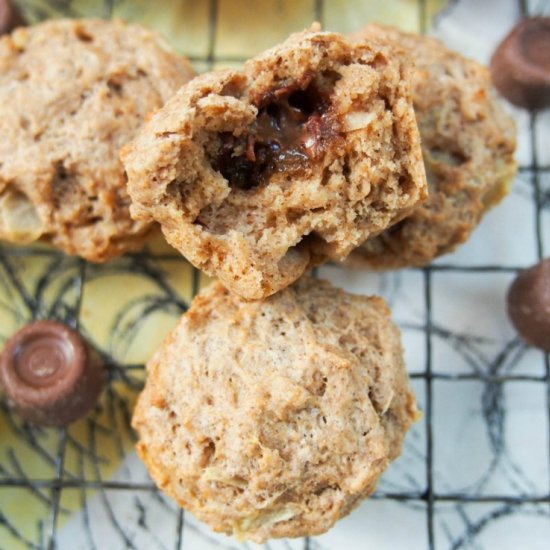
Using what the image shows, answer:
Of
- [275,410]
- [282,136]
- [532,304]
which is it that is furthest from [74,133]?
[532,304]

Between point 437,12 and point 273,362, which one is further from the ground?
point 437,12

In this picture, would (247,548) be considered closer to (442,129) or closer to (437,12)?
(442,129)

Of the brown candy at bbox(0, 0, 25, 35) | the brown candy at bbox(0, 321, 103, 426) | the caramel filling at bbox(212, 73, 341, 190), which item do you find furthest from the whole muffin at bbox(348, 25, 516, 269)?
the brown candy at bbox(0, 0, 25, 35)

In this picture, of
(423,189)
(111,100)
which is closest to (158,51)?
(111,100)

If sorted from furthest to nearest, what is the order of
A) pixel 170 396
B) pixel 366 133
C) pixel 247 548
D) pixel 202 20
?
pixel 202 20, pixel 247 548, pixel 170 396, pixel 366 133

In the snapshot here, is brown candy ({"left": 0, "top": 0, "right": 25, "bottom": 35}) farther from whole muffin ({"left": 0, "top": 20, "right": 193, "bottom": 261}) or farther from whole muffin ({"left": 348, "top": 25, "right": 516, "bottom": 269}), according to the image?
whole muffin ({"left": 348, "top": 25, "right": 516, "bottom": 269})

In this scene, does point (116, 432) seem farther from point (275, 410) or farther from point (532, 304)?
point (532, 304)

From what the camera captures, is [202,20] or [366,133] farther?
[202,20]
